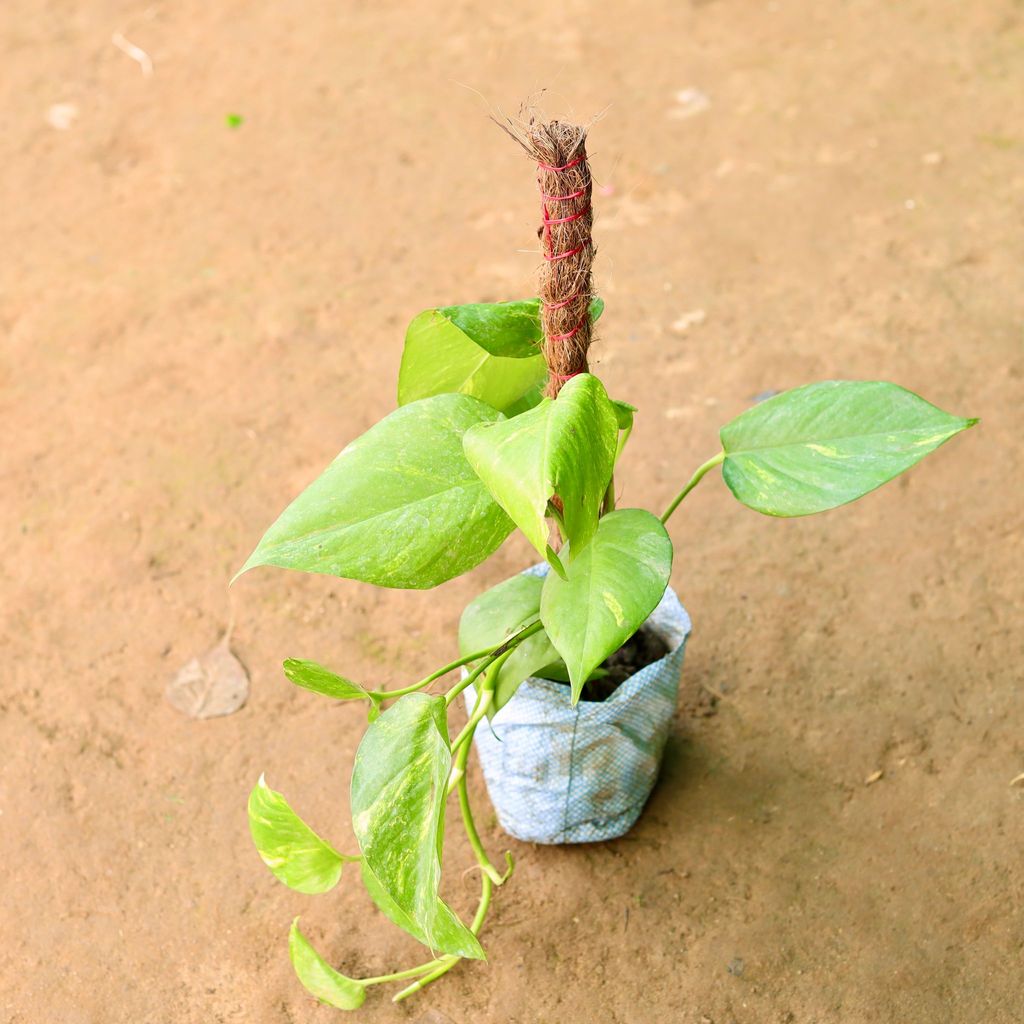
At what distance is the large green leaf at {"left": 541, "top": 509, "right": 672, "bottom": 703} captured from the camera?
1100 millimetres

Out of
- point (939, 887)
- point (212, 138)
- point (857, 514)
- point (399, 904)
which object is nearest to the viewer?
point (399, 904)

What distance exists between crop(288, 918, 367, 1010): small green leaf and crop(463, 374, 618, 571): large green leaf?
2.15ft

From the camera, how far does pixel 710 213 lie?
264cm

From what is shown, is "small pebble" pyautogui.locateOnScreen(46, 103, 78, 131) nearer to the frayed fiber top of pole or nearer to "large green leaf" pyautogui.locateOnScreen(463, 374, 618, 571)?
the frayed fiber top of pole

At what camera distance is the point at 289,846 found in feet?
4.53

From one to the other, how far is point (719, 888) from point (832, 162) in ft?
5.76

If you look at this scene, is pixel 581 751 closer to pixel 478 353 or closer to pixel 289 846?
pixel 289 846

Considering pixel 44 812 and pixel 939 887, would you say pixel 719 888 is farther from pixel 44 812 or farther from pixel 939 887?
pixel 44 812

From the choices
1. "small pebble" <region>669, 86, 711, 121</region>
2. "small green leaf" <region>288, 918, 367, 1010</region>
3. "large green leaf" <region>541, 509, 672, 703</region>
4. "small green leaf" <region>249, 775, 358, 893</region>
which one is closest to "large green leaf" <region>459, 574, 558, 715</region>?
"large green leaf" <region>541, 509, 672, 703</region>

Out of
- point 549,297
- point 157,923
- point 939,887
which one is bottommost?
point 939,887

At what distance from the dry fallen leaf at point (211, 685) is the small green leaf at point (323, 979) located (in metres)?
0.46

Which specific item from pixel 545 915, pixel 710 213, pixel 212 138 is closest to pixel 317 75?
pixel 212 138

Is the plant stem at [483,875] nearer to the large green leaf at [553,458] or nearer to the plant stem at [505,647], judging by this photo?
the plant stem at [505,647]

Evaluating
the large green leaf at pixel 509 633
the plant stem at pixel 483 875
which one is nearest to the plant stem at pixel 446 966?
the plant stem at pixel 483 875
